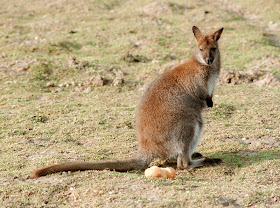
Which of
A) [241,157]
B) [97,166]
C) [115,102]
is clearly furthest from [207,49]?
[115,102]

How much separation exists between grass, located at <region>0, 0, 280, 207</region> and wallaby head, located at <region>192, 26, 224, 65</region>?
99cm

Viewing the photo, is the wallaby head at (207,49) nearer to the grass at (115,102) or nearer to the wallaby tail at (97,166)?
the grass at (115,102)

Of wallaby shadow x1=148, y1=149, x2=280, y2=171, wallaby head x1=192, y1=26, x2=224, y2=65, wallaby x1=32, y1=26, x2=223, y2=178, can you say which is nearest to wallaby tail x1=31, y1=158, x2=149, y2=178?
wallaby x1=32, y1=26, x2=223, y2=178

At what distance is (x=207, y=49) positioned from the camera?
5125 millimetres

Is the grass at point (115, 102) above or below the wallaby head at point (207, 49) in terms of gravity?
below

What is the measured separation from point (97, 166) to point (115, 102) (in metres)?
2.70

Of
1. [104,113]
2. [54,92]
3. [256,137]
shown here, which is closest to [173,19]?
[54,92]

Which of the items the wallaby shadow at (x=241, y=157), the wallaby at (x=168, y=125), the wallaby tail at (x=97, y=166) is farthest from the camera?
the wallaby shadow at (x=241, y=157)

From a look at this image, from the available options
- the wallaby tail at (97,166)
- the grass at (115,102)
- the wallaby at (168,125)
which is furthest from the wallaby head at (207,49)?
the wallaby tail at (97,166)

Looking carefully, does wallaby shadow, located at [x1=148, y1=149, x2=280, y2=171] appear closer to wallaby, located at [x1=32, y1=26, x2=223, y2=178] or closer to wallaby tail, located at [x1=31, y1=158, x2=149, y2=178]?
wallaby, located at [x1=32, y1=26, x2=223, y2=178]

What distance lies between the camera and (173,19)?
11703mm

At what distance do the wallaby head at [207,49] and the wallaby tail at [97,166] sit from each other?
1356 mm

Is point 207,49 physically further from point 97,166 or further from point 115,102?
point 115,102

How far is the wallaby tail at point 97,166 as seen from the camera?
13.8 feet
